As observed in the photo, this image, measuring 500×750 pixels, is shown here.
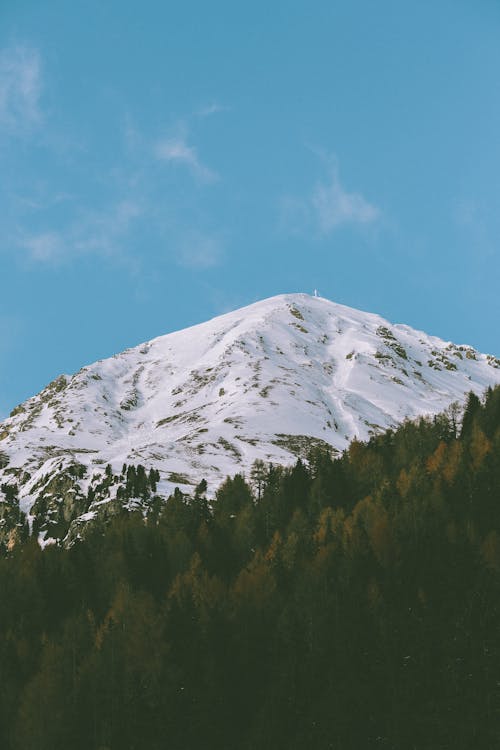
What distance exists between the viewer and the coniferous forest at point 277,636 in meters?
70.9

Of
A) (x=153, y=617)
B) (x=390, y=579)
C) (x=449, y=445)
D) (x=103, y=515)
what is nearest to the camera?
(x=153, y=617)

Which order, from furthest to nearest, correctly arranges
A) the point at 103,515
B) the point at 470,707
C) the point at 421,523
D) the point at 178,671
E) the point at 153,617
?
1. the point at 103,515
2. the point at 421,523
3. the point at 153,617
4. the point at 178,671
5. the point at 470,707

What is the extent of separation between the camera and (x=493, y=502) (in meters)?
113

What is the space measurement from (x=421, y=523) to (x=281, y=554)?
21.9 metres

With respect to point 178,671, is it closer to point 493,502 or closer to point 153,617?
point 153,617

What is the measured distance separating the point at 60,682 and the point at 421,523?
2263 inches

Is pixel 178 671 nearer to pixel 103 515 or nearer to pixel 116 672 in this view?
pixel 116 672

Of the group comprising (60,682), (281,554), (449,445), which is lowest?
(60,682)

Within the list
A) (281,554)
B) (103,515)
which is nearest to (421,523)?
(281,554)

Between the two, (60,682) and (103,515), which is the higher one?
(103,515)

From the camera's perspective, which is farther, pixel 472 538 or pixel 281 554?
pixel 281 554

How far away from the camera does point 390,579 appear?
9738 cm

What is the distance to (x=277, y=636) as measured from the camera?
273ft

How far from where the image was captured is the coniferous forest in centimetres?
7094
